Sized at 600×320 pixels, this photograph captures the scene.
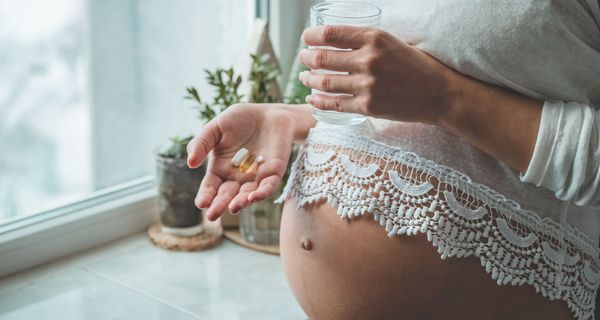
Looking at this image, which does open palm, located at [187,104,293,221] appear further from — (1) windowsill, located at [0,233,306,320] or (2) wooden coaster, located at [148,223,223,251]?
(2) wooden coaster, located at [148,223,223,251]

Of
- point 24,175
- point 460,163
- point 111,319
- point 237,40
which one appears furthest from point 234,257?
point 460,163

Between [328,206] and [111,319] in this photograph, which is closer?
[328,206]

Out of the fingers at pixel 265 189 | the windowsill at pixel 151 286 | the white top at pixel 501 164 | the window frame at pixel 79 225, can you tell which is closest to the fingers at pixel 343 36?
the white top at pixel 501 164

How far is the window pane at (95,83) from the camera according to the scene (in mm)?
1532

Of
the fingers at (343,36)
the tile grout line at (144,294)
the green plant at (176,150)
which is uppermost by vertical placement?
the fingers at (343,36)

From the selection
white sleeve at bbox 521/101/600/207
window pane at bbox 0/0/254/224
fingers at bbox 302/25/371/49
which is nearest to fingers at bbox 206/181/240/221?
fingers at bbox 302/25/371/49

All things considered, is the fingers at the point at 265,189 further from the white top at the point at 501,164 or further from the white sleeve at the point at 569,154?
the white sleeve at the point at 569,154

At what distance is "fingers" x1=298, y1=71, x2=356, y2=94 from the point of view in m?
0.98

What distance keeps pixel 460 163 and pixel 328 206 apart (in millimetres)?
207

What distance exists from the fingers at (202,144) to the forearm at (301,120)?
153mm

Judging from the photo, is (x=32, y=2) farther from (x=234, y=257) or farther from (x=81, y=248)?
(x=234, y=257)

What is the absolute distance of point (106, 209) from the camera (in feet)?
5.62

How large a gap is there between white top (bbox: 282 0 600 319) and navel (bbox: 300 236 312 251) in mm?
70

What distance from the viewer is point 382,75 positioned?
0.95 metres
